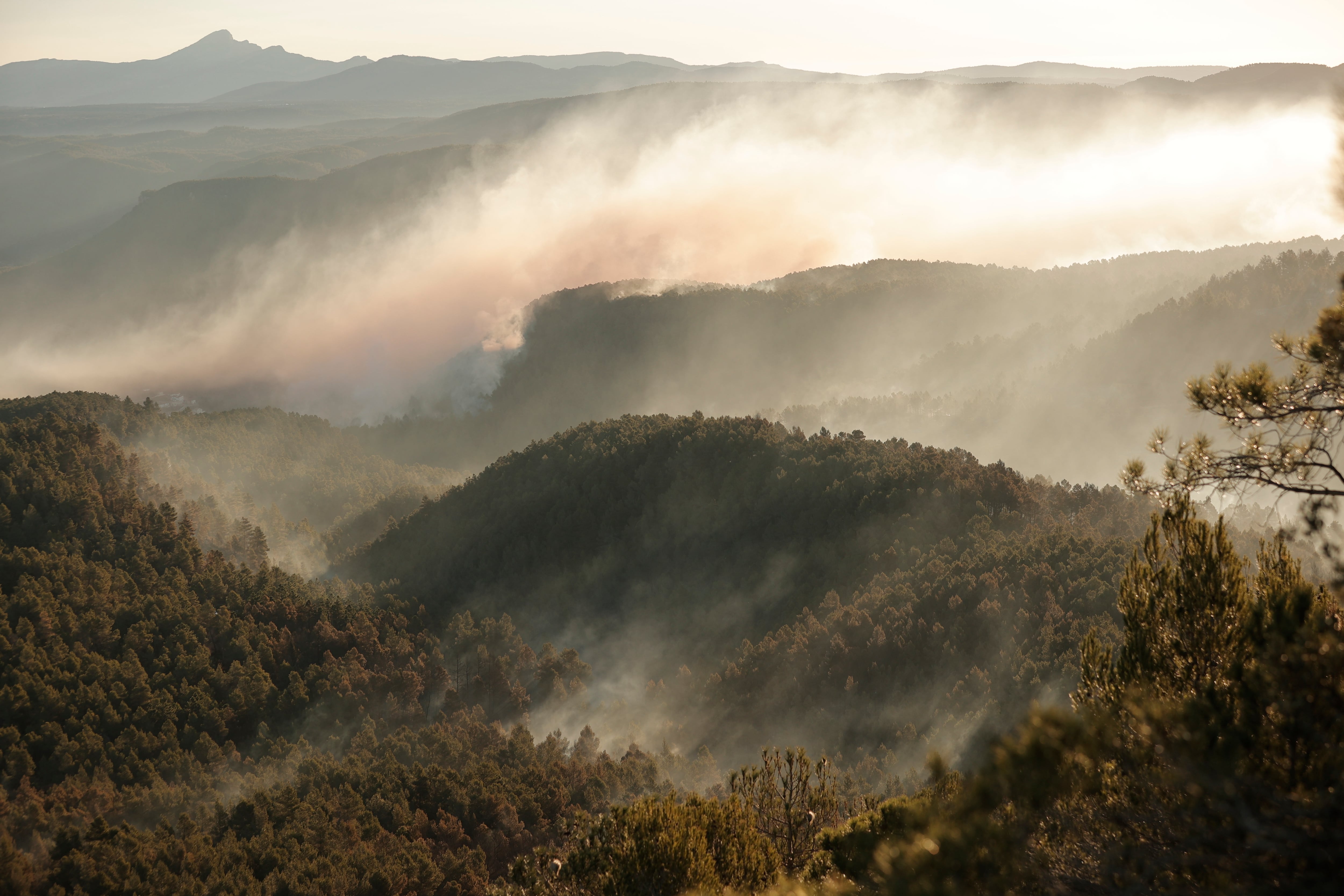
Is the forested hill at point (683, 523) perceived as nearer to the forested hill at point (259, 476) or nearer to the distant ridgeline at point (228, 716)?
the distant ridgeline at point (228, 716)

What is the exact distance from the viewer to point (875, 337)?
648 feet

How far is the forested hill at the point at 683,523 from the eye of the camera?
8938 cm

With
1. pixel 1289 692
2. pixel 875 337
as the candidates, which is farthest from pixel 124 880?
pixel 875 337

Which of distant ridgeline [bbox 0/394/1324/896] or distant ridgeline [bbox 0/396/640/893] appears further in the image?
distant ridgeline [bbox 0/394/1324/896]

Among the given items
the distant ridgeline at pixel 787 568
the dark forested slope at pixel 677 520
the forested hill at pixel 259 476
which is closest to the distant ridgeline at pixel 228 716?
the forested hill at pixel 259 476

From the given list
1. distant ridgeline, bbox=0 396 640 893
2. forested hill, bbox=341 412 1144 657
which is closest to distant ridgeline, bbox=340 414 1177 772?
forested hill, bbox=341 412 1144 657

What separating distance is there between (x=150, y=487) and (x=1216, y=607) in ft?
398

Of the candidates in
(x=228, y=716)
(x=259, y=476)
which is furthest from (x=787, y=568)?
(x=259, y=476)

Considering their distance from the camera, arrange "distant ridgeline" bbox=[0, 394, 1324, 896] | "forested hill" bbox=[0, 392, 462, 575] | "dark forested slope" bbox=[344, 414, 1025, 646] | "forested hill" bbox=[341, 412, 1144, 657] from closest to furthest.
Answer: "distant ridgeline" bbox=[0, 394, 1324, 896]
"forested hill" bbox=[341, 412, 1144, 657]
"dark forested slope" bbox=[344, 414, 1025, 646]
"forested hill" bbox=[0, 392, 462, 575]

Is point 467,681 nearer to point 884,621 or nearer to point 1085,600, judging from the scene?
point 884,621

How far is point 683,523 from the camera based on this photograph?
108 metres

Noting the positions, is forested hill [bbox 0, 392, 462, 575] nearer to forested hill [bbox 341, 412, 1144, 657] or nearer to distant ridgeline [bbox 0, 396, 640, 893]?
distant ridgeline [bbox 0, 396, 640, 893]

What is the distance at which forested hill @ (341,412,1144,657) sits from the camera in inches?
3519

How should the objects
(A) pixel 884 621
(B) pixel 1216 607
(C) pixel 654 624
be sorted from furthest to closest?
(C) pixel 654 624
(A) pixel 884 621
(B) pixel 1216 607
